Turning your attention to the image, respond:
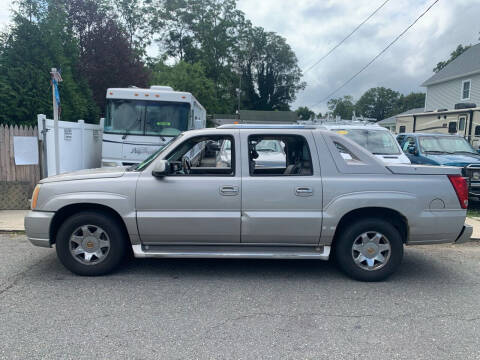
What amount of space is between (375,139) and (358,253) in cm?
557

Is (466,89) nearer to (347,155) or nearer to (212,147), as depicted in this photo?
(347,155)

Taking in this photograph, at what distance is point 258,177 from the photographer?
4473mm

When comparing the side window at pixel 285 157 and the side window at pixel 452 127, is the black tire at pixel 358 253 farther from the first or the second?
the side window at pixel 452 127

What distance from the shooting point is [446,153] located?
983 centimetres

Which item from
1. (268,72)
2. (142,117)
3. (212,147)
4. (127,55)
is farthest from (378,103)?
(212,147)

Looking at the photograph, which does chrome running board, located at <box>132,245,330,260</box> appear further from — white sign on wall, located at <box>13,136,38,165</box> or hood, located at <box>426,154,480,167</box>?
hood, located at <box>426,154,480,167</box>

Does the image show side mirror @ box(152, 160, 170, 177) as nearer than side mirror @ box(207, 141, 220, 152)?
Yes

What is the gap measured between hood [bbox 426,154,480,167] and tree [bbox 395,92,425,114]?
83290mm

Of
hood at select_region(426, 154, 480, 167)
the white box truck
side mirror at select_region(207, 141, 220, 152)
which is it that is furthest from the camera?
the white box truck

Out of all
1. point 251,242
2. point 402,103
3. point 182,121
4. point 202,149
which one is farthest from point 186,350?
point 402,103

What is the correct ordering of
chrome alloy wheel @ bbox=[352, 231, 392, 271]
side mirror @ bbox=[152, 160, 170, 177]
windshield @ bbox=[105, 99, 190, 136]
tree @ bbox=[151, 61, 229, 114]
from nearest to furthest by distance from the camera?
side mirror @ bbox=[152, 160, 170, 177] < chrome alloy wheel @ bbox=[352, 231, 392, 271] < windshield @ bbox=[105, 99, 190, 136] < tree @ bbox=[151, 61, 229, 114]

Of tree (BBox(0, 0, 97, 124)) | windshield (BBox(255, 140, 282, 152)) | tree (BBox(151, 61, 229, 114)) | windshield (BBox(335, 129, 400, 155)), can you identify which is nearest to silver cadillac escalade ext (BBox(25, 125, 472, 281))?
windshield (BBox(255, 140, 282, 152))

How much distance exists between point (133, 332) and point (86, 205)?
6.15 feet

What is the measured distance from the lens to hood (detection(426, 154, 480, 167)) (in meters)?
8.81
